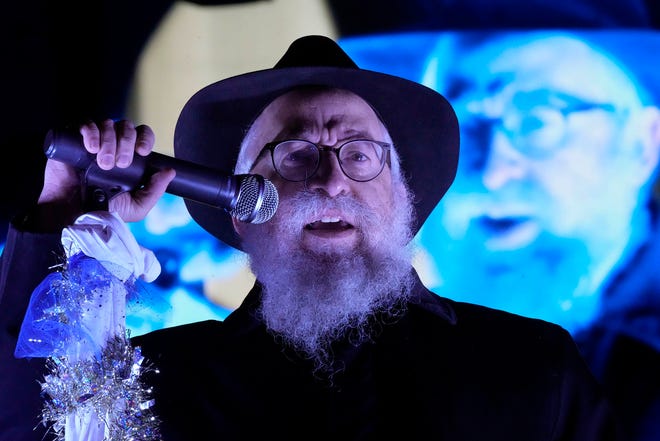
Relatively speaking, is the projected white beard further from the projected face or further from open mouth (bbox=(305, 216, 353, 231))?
the projected face

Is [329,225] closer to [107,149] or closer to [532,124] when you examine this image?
[107,149]

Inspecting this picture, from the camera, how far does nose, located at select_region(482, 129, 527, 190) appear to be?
97.3 inches

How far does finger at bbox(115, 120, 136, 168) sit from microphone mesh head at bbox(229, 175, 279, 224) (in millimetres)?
235

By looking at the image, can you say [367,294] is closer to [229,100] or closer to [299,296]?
[299,296]

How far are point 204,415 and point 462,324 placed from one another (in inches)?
28.4

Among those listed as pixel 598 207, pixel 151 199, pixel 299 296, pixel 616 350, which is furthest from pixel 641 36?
pixel 151 199

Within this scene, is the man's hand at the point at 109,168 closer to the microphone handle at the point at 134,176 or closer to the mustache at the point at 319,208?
the microphone handle at the point at 134,176

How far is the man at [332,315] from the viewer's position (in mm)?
1662

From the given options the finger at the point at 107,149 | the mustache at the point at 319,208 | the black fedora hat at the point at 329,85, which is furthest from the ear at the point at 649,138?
the finger at the point at 107,149

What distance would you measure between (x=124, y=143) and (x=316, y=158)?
71 cm

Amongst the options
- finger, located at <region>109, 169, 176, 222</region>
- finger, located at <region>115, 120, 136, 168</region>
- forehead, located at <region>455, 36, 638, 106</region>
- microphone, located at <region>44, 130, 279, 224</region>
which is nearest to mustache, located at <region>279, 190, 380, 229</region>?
microphone, located at <region>44, 130, 279, 224</region>

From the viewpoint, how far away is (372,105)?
2139 mm

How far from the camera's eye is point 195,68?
2670mm

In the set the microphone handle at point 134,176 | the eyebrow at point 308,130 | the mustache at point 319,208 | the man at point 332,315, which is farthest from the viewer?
the eyebrow at point 308,130
